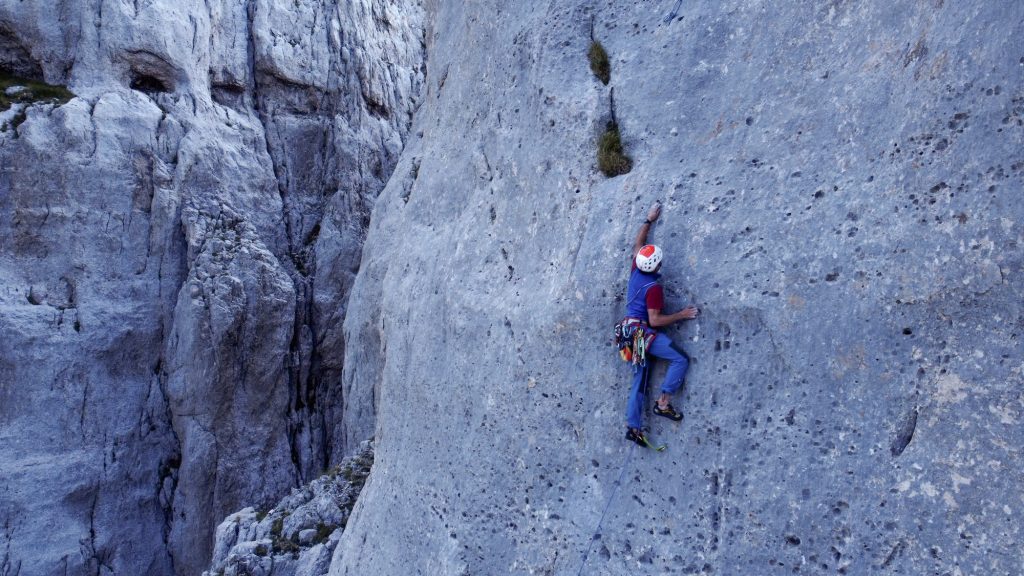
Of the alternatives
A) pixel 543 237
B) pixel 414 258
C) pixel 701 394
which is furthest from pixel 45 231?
pixel 701 394

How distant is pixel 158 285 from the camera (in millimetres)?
23422

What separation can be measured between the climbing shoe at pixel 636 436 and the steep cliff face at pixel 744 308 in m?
0.19

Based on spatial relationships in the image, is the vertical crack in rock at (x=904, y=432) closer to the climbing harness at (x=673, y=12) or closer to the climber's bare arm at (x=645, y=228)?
the climber's bare arm at (x=645, y=228)

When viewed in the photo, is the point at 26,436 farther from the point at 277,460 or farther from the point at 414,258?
the point at 414,258

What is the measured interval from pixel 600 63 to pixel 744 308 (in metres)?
4.09

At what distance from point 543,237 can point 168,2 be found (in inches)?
957

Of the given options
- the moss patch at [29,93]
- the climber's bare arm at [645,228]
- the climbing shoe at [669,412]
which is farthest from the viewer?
the moss patch at [29,93]

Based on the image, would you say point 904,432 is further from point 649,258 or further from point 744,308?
point 649,258

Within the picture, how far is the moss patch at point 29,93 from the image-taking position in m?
22.4

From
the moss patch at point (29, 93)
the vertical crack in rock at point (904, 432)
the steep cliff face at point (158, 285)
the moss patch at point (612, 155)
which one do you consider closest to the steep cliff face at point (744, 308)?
the vertical crack in rock at point (904, 432)

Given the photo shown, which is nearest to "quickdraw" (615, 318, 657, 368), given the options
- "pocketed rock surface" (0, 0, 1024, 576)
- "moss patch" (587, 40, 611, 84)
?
"pocketed rock surface" (0, 0, 1024, 576)

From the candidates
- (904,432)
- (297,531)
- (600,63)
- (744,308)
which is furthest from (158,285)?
(904,432)

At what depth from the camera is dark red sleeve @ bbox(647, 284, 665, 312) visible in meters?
6.32

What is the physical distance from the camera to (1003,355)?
4605mm
